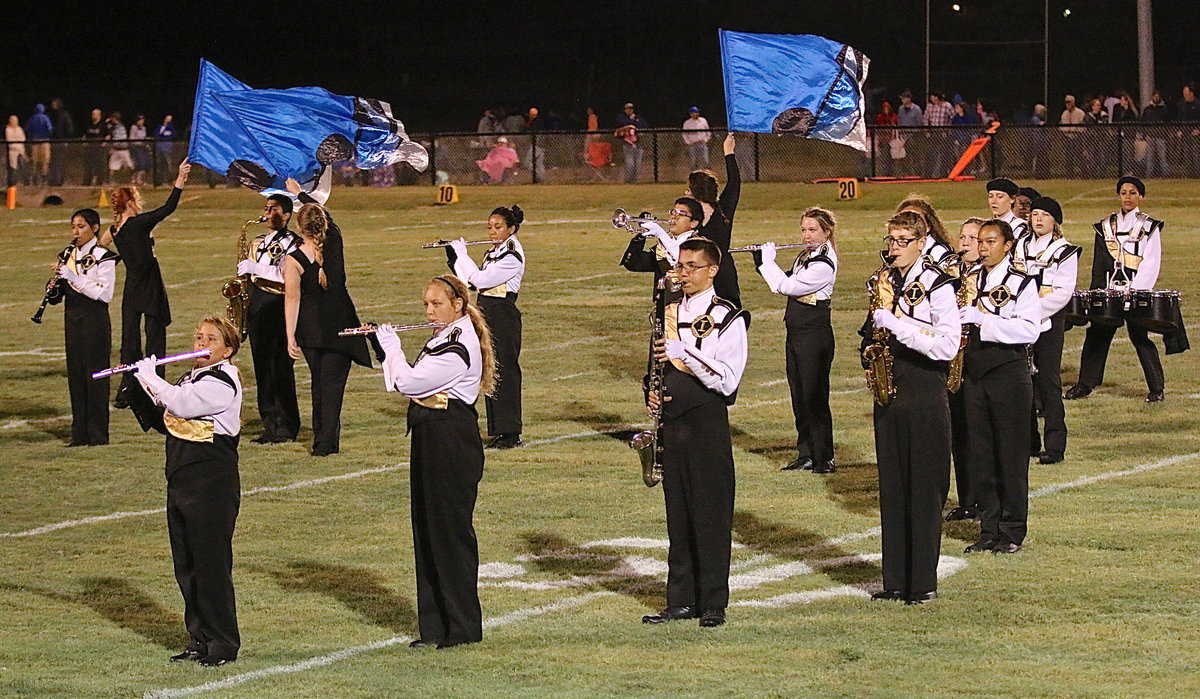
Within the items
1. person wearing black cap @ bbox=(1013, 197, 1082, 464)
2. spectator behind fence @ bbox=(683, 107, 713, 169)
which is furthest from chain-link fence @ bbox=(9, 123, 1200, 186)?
person wearing black cap @ bbox=(1013, 197, 1082, 464)

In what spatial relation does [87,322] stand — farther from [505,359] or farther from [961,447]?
[961,447]

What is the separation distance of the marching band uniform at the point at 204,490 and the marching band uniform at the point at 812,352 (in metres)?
4.96

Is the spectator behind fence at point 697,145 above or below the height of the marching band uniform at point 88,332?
above

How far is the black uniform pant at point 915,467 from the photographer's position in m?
8.92

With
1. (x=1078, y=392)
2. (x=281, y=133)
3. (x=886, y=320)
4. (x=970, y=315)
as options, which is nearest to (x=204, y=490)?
(x=886, y=320)

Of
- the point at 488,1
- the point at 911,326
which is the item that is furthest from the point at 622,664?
the point at 488,1

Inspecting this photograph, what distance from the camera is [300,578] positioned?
10000mm

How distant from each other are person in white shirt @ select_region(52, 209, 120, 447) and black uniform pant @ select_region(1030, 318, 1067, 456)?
6828 millimetres

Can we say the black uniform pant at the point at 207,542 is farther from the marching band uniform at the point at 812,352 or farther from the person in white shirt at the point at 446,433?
the marching band uniform at the point at 812,352

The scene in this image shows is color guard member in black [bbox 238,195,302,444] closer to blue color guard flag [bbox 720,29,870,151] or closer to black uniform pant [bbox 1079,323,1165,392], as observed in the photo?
blue color guard flag [bbox 720,29,870,151]

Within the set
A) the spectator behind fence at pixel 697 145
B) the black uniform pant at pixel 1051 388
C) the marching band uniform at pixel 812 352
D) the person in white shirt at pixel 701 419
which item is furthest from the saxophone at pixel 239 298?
the spectator behind fence at pixel 697 145

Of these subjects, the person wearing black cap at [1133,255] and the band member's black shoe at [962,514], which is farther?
the person wearing black cap at [1133,255]

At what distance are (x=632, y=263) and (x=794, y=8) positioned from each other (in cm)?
3314

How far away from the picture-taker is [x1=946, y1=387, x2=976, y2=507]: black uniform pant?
34.8ft
